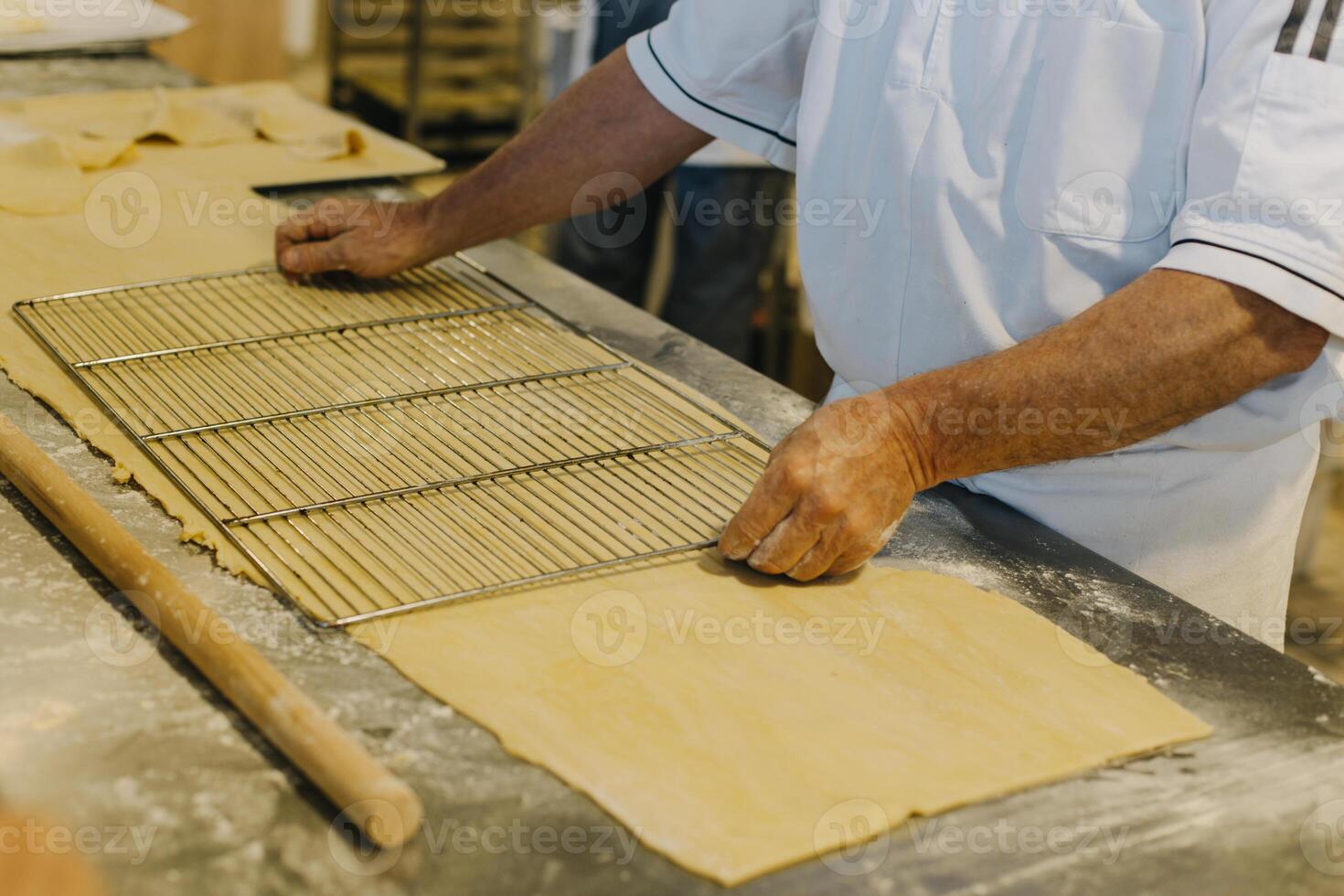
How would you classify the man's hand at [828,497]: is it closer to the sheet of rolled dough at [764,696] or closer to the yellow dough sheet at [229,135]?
the sheet of rolled dough at [764,696]

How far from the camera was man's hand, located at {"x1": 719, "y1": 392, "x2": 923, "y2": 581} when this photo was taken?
1.08 m

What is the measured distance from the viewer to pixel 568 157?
1648 millimetres

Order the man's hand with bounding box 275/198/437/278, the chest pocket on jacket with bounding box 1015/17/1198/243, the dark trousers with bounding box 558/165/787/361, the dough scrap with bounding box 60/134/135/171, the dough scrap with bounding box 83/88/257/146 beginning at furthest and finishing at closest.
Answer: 1. the dark trousers with bounding box 558/165/787/361
2. the dough scrap with bounding box 83/88/257/146
3. the dough scrap with bounding box 60/134/135/171
4. the man's hand with bounding box 275/198/437/278
5. the chest pocket on jacket with bounding box 1015/17/1198/243

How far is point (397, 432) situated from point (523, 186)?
50 cm

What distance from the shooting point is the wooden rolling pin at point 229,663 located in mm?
783

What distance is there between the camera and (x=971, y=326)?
1309 millimetres

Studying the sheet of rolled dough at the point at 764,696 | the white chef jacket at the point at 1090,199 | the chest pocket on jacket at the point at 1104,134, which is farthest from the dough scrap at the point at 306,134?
the chest pocket on jacket at the point at 1104,134

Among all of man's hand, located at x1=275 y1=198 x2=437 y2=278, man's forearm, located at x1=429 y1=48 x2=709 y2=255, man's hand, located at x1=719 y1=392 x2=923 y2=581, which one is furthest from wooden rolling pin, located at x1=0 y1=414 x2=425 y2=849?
man's forearm, located at x1=429 y1=48 x2=709 y2=255

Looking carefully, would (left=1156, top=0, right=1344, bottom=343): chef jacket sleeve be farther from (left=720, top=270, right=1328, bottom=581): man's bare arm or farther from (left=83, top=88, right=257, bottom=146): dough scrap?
(left=83, top=88, right=257, bottom=146): dough scrap

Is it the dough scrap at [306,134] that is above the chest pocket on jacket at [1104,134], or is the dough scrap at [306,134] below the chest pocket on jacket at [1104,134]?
below

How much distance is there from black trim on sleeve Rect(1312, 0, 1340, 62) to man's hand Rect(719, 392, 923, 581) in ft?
1.38

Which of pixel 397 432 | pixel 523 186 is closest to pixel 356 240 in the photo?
pixel 523 186

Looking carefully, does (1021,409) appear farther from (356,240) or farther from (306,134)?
(306,134)

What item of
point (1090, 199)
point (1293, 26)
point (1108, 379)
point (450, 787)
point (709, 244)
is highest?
point (1293, 26)
